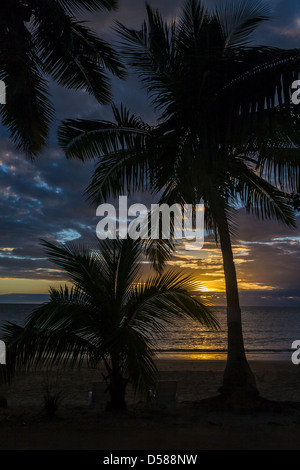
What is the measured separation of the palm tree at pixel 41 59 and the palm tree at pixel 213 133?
0.70 m

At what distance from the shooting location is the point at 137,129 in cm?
965

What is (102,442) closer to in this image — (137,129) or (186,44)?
(137,129)

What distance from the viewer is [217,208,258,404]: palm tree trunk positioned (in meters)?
8.36

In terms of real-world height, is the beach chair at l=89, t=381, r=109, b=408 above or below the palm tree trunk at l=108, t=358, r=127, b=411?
below

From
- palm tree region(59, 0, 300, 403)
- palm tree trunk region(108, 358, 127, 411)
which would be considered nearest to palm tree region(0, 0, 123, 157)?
palm tree region(59, 0, 300, 403)

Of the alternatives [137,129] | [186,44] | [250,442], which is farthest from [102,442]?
[186,44]

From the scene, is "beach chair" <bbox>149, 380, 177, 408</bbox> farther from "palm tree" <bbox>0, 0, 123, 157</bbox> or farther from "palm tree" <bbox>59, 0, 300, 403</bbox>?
"palm tree" <bbox>0, 0, 123, 157</bbox>

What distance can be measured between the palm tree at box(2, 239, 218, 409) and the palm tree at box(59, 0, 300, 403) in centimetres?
157

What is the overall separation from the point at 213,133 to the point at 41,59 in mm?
5479

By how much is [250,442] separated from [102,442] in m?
1.81

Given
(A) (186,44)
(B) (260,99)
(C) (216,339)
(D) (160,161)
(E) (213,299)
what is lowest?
(C) (216,339)

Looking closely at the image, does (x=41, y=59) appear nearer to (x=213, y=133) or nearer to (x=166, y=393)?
(x=213, y=133)

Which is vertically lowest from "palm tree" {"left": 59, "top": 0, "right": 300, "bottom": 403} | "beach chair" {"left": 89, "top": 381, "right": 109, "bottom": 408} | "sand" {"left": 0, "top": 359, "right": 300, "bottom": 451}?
"beach chair" {"left": 89, "top": 381, "right": 109, "bottom": 408}
